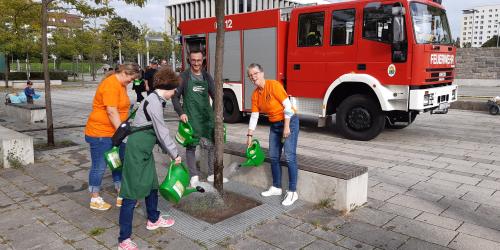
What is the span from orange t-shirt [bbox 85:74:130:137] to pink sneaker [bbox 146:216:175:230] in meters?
1.07

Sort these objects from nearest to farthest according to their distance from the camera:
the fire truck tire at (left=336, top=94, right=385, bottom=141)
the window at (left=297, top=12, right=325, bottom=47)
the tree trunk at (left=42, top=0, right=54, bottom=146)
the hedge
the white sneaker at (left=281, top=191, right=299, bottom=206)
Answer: the white sneaker at (left=281, top=191, right=299, bottom=206) → the tree trunk at (left=42, top=0, right=54, bottom=146) → the fire truck tire at (left=336, top=94, right=385, bottom=141) → the window at (left=297, top=12, right=325, bottom=47) → the hedge

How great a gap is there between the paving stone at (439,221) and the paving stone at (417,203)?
0.15 metres

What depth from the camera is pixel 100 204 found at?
423 centimetres

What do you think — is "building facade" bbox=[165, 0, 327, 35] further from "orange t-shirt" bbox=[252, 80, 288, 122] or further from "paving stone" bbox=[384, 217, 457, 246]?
"paving stone" bbox=[384, 217, 457, 246]

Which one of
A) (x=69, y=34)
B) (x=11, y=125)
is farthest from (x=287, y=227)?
(x=69, y=34)

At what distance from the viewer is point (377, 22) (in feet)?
24.7

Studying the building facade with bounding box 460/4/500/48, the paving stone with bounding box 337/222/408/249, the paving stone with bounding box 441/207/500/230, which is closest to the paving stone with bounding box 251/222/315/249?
the paving stone with bounding box 337/222/408/249

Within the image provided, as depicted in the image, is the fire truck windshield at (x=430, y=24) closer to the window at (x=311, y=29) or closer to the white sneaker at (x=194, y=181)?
the window at (x=311, y=29)

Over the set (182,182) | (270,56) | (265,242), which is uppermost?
(270,56)

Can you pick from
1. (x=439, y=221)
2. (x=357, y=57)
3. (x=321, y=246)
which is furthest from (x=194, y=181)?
(x=357, y=57)

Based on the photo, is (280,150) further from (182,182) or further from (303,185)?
(182,182)

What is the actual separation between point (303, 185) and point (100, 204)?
7.22 ft

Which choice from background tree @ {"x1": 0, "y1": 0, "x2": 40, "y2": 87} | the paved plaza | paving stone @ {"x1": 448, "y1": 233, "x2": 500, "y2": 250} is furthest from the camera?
background tree @ {"x1": 0, "y1": 0, "x2": 40, "y2": 87}

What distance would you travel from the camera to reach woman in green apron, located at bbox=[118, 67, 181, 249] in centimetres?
326
